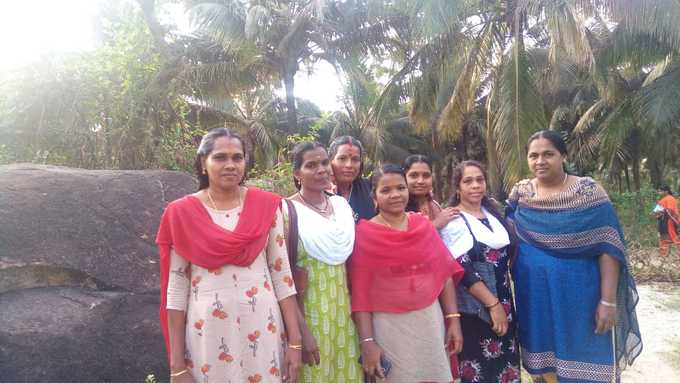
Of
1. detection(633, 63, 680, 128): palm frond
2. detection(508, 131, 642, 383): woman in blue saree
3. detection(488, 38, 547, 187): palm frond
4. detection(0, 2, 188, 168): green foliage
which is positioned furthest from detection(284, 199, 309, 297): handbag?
detection(633, 63, 680, 128): palm frond

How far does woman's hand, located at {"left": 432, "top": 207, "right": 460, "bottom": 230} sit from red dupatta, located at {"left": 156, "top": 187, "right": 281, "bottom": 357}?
1065 millimetres

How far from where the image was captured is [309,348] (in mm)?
2201

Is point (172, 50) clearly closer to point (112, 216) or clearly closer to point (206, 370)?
point (112, 216)

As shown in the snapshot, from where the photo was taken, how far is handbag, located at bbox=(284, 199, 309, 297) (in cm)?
230

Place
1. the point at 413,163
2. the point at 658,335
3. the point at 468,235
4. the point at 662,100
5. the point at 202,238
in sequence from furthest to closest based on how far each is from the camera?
the point at 662,100
the point at 658,335
the point at 413,163
the point at 468,235
the point at 202,238

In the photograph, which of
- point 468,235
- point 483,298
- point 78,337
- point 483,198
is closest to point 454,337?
point 483,298

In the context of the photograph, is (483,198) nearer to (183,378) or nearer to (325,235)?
(325,235)

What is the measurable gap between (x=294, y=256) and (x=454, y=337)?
0.91 metres

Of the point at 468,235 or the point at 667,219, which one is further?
the point at 667,219

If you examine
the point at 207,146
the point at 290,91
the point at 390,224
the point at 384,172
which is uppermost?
the point at 290,91

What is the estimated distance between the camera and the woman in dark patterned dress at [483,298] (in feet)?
8.51

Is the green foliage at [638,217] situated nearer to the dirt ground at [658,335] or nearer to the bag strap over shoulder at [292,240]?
the dirt ground at [658,335]

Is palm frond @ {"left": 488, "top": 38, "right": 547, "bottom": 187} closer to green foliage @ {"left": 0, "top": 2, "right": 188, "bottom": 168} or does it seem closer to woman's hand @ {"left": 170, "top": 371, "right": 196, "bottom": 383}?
green foliage @ {"left": 0, "top": 2, "right": 188, "bottom": 168}

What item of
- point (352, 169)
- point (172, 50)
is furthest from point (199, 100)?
point (352, 169)
